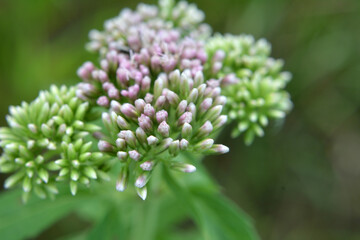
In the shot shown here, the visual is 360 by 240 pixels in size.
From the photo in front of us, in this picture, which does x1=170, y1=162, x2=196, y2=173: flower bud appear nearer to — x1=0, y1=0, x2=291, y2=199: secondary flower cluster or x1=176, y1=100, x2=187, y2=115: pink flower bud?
x1=0, y1=0, x2=291, y2=199: secondary flower cluster

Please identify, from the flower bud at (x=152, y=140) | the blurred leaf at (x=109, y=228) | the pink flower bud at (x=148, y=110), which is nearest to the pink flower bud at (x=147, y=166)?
the flower bud at (x=152, y=140)

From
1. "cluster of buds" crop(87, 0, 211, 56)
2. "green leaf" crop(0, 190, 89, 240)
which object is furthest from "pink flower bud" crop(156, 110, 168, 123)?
"green leaf" crop(0, 190, 89, 240)

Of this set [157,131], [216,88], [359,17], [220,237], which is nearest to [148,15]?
[216,88]

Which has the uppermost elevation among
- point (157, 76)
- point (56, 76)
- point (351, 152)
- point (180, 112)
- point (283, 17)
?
point (56, 76)

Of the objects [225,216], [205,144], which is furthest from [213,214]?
[205,144]

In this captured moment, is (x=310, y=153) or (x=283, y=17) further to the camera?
(x=283, y=17)

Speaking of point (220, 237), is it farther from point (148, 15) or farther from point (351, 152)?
point (351, 152)
